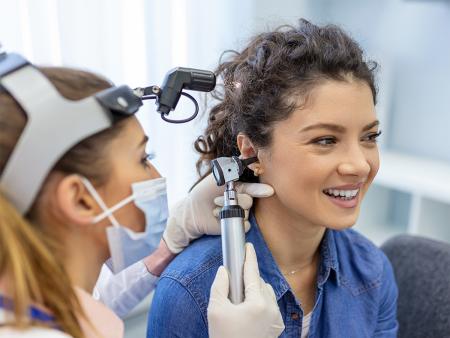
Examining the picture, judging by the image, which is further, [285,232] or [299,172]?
[285,232]

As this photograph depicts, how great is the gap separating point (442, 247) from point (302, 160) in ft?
2.03

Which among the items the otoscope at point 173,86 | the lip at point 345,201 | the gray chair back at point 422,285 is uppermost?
the otoscope at point 173,86

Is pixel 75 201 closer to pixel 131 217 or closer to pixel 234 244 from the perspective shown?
pixel 131 217

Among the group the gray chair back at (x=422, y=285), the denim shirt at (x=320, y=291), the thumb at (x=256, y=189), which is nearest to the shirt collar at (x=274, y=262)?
the denim shirt at (x=320, y=291)

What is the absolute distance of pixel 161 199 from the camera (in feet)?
2.60

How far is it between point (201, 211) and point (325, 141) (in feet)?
1.08

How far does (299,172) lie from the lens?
0.98m

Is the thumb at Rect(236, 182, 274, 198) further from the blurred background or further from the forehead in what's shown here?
the blurred background

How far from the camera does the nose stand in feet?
3.13

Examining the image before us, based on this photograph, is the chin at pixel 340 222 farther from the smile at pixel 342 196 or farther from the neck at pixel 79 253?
the neck at pixel 79 253

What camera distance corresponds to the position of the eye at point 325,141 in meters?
0.97

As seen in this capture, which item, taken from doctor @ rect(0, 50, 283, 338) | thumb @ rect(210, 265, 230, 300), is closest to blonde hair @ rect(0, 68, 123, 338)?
doctor @ rect(0, 50, 283, 338)

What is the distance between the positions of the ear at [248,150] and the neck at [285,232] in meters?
0.08

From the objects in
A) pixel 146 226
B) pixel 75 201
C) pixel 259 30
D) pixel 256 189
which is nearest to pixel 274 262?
pixel 256 189
